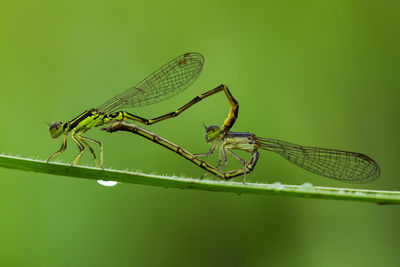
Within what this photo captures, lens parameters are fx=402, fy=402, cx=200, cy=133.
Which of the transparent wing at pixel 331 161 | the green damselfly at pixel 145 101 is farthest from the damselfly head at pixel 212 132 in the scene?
the transparent wing at pixel 331 161

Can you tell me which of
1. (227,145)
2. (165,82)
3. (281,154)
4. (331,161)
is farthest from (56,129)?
(331,161)

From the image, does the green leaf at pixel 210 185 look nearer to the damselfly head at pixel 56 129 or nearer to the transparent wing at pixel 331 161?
the damselfly head at pixel 56 129

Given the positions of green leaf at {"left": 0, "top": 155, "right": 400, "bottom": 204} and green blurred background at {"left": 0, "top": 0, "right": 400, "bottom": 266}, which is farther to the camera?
green blurred background at {"left": 0, "top": 0, "right": 400, "bottom": 266}

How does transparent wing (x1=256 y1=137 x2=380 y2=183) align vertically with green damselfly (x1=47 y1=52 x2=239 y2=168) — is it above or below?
below

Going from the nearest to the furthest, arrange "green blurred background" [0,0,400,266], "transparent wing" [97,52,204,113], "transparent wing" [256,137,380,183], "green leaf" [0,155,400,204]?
"green leaf" [0,155,400,204]
"transparent wing" [256,137,380,183]
"transparent wing" [97,52,204,113]
"green blurred background" [0,0,400,266]

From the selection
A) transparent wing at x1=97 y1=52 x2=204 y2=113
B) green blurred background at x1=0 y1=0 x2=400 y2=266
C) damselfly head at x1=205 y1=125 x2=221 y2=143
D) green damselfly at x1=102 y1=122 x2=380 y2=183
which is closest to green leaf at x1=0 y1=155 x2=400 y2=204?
green damselfly at x1=102 y1=122 x2=380 y2=183

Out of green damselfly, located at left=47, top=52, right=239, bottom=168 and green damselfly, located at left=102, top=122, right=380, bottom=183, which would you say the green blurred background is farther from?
green damselfly, located at left=102, top=122, right=380, bottom=183

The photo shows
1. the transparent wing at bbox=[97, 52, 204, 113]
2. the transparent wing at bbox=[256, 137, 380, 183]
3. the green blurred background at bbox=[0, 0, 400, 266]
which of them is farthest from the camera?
the green blurred background at bbox=[0, 0, 400, 266]

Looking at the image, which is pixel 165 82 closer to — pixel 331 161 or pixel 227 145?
pixel 227 145
